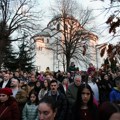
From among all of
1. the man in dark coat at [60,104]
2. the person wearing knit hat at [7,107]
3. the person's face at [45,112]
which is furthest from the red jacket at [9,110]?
the person's face at [45,112]

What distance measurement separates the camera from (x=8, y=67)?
141ft

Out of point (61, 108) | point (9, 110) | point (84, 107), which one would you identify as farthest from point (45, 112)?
point (9, 110)

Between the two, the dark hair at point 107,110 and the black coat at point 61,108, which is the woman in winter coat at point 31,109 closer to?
the black coat at point 61,108

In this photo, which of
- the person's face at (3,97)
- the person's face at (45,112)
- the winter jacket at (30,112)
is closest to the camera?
the person's face at (45,112)

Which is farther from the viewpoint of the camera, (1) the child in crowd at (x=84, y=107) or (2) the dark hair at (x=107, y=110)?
(1) the child in crowd at (x=84, y=107)

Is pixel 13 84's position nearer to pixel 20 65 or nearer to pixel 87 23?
pixel 20 65

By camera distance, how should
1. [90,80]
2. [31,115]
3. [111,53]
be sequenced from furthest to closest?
[90,80]
[31,115]
[111,53]

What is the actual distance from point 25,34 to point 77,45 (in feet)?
48.4

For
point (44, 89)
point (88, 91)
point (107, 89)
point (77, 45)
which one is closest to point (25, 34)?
point (77, 45)

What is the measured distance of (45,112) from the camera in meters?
3.77

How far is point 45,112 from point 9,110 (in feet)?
13.5

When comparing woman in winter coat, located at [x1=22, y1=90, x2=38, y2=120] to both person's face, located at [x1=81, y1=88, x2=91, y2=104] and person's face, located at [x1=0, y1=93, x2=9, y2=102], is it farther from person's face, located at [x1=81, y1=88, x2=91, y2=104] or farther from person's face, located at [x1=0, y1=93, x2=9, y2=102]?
person's face, located at [x1=81, y1=88, x2=91, y2=104]

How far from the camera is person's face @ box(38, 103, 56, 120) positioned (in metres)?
3.69

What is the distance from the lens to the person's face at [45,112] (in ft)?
12.1
